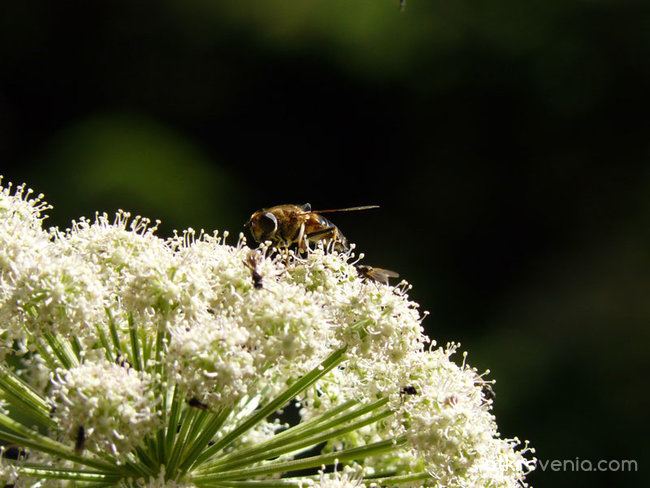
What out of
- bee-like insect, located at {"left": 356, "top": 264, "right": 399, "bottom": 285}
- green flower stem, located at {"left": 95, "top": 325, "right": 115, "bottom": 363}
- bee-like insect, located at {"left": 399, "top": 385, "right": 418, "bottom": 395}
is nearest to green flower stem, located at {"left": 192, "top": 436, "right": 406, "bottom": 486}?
bee-like insect, located at {"left": 399, "top": 385, "right": 418, "bottom": 395}

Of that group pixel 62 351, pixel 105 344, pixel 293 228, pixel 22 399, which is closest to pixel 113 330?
pixel 105 344

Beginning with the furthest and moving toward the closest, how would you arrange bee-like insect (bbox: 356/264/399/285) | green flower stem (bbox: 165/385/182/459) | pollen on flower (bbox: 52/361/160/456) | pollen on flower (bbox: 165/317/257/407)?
bee-like insect (bbox: 356/264/399/285)
green flower stem (bbox: 165/385/182/459)
pollen on flower (bbox: 165/317/257/407)
pollen on flower (bbox: 52/361/160/456)

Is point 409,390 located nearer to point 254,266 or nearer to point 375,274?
point 375,274

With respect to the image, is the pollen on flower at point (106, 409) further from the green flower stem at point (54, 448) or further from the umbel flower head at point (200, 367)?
the green flower stem at point (54, 448)

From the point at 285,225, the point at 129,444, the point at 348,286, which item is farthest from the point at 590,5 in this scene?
the point at 129,444

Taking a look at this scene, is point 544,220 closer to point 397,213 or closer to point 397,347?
point 397,213

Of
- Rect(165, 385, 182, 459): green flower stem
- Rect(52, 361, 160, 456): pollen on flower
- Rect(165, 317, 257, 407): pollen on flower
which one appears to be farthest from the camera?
Rect(165, 385, 182, 459): green flower stem

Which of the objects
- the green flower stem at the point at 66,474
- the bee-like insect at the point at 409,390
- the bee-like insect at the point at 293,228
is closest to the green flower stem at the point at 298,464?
the bee-like insect at the point at 409,390

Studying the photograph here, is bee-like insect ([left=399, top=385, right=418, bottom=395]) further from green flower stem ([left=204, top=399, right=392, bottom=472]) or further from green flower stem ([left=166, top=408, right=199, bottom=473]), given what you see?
green flower stem ([left=166, top=408, right=199, bottom=473])

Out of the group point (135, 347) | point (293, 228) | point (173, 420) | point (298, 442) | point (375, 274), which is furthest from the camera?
point (293, 228)
